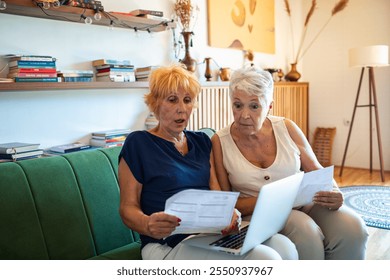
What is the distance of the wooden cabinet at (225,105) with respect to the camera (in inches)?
134

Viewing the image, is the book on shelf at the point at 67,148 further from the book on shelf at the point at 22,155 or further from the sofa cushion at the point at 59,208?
the sofa cushion at the point at 59,208

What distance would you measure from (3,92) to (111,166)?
0.82 m

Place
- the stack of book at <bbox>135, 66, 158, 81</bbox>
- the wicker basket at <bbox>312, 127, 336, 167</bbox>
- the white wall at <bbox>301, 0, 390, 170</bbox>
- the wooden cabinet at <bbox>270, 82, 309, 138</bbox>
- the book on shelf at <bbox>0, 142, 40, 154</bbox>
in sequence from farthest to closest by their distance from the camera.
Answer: the wicker basket at <bbox>312, 127, 336, 167</bbox> < the white wall at <bbox>301, 0, 390, 170</bbox> < the wooden cabinet at <bbox>270, 82, 309, 138</bbox> < the stack of book at <bbox>135, 66, 158, 81</bbox> < the book on shelf at <bbox>0, 142, 40, 154</bbox>

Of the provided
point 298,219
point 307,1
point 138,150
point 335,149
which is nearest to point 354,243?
point 298,219

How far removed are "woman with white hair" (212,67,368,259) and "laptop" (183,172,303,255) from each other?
0.19m

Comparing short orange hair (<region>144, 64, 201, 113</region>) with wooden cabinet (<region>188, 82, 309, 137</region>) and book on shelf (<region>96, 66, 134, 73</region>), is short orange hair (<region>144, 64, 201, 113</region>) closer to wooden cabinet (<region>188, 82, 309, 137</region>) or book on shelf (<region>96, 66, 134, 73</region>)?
book on shelf (<region>96, 66, 134, 73</region>)

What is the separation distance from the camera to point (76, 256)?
163 cm

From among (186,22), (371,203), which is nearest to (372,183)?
(371,203)

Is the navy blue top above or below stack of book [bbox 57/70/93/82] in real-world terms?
below

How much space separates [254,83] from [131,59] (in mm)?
1489

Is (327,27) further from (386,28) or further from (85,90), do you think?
(85,90)

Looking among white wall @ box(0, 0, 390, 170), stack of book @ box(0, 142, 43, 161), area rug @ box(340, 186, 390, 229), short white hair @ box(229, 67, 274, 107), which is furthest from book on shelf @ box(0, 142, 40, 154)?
area rug @ box(340, 186, 390, 229)

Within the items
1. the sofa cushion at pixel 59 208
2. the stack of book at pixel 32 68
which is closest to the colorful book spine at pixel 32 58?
the stack of book at pixel 32 68

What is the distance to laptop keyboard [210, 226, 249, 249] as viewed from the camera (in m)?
1.33
